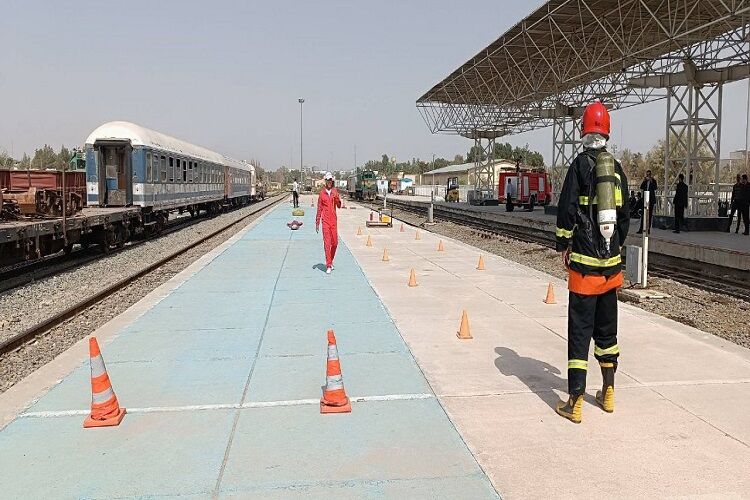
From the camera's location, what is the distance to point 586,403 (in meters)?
4.98

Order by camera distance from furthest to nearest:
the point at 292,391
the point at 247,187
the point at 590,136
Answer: the point at 247,187 → the point at 292,391 → the point at 590,136

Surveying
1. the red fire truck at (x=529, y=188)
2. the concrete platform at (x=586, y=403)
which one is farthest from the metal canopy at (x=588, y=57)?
the concrete platform at (x=586, y=403)

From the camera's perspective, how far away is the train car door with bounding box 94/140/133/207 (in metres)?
19.0

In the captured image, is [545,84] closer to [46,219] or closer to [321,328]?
[46,219]

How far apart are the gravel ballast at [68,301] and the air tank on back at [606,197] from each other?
228 inches

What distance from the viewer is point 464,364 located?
239 inches

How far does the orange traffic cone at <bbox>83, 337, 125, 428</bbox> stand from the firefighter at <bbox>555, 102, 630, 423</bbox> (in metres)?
3.39

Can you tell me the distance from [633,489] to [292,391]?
280 cm

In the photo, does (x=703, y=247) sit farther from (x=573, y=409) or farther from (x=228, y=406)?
(x=228, y=406)

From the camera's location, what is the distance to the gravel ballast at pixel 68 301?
723 cm

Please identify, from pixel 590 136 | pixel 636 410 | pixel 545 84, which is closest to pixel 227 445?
pixel 636 410

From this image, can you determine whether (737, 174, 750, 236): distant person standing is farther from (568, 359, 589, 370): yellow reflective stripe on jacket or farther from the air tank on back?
(568, 359, 589, 370): yellow reflective stripe on jacket

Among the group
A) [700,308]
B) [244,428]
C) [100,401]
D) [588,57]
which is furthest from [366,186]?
[244,428]

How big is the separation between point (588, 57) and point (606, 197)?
96.4ft
